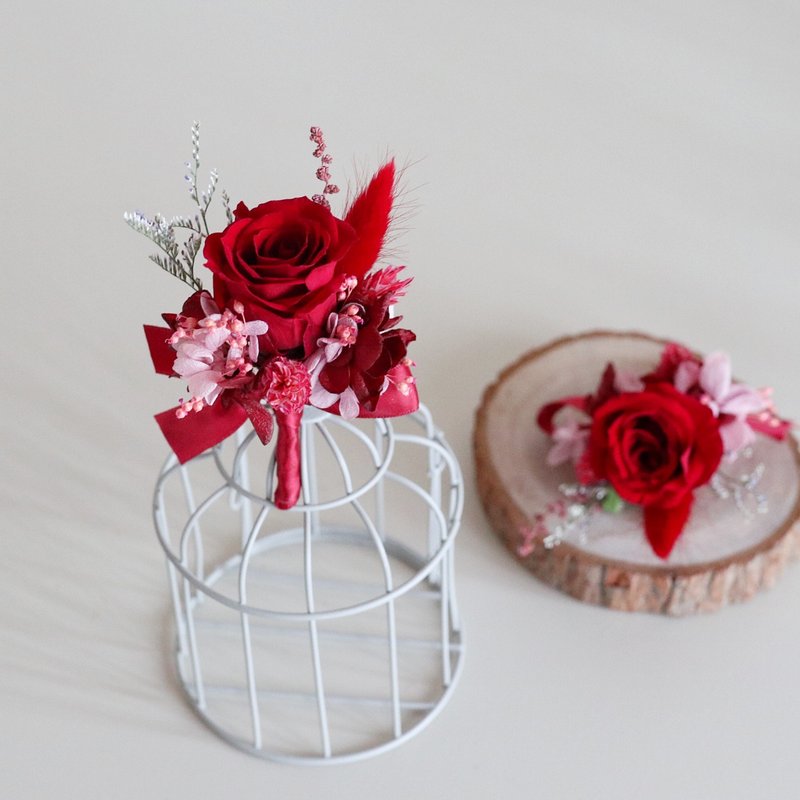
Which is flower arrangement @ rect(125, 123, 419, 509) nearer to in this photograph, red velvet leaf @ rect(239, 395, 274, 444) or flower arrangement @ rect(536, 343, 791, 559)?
red velvet leaf @ rect(239, 395, 274, 444)

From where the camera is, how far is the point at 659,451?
6.50 ft

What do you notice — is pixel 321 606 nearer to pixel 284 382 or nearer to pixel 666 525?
pixel 666 525

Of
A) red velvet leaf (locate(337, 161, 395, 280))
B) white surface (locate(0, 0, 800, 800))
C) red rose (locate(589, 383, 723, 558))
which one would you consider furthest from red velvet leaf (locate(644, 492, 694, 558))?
red velvet leaf (locate(337, 161, 395, 280))

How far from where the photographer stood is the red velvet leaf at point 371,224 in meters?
1.51

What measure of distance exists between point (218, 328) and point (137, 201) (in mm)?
1450

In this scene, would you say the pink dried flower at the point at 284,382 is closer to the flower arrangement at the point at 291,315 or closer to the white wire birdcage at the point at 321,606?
the flower arrangement at the point at 291,315

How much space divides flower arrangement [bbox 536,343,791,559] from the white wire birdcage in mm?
219

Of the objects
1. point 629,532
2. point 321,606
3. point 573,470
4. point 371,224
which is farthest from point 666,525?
point 371,224

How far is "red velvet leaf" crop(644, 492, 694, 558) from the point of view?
196 centimetres

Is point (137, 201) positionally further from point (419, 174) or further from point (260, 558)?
point (260, 558)

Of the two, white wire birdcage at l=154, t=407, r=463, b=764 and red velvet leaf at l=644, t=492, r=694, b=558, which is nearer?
white wire birdcage at l=154, t=407, r=463, b=764

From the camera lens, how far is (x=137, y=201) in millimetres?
2783

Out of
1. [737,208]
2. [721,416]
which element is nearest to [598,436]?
[721,416]

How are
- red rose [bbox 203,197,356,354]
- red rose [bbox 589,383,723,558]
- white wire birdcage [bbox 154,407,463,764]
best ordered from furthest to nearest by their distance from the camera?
red rose [bbox 589,383,723,558], white wire birdcage [bbox 154,407,463,764], red rose [bbox 203,197,356,354]
